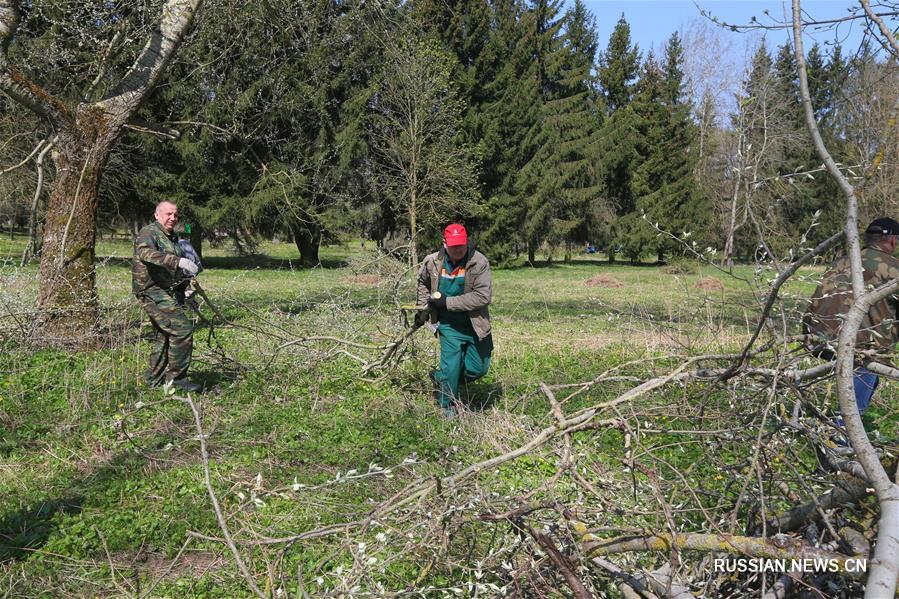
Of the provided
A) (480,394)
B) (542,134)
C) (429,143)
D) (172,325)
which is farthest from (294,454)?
(542,134)

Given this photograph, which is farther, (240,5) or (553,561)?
(240,5)

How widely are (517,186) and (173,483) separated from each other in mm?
28718

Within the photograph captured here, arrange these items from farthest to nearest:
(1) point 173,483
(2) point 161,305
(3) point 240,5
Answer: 1. (3) point 240,5
2. (2) point 161,305
3. (1) point 173,483

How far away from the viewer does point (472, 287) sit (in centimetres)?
563

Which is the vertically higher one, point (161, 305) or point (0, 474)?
point (161, 305)

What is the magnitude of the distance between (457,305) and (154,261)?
9.13 feet

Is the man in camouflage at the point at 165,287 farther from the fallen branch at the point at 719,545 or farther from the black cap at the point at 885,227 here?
the black cap at the point at 885,227

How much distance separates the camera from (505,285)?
21594 millimetres

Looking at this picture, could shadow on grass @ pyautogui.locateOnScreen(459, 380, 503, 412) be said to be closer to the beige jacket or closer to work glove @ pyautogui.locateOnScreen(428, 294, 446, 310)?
the beige jacket

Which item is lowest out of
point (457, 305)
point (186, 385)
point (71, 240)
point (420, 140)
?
point (186, 385)

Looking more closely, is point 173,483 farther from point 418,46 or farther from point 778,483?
point 418,46

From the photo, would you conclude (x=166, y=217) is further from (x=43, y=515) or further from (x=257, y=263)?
(x=257, y=263)

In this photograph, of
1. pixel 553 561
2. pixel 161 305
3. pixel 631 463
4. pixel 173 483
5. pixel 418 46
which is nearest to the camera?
pixel 553 561

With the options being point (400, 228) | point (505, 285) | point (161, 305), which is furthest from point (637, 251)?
point (161, 305)
